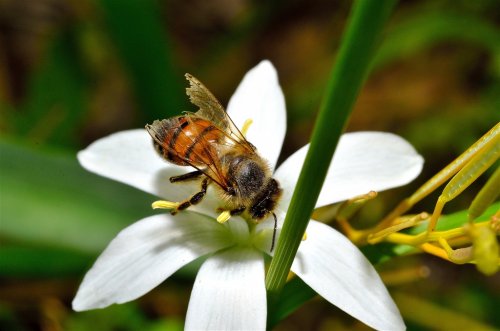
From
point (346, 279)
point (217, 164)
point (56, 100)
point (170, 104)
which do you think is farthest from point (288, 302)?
point (56, 100)

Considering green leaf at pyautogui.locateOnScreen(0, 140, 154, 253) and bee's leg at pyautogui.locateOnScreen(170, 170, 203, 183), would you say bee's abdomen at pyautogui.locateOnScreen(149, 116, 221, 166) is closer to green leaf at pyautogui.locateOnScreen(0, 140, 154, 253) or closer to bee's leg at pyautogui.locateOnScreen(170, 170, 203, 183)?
bee's leg at pyautogui.locateOnScreen(170, 170, 203, 183)

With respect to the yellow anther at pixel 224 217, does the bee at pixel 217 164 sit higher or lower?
higher

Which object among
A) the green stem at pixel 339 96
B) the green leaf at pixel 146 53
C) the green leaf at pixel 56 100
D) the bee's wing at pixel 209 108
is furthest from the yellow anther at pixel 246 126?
the green leaf at pixel 56 100

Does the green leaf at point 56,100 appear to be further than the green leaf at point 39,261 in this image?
Yes

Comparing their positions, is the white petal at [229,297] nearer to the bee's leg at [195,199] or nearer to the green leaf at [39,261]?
the bee's leg at [195,199]

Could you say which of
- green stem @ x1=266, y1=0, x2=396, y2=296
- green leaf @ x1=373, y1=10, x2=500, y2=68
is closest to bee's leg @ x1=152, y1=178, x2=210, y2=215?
green stem @ x1=266, y1=0, x2=396, y2=296

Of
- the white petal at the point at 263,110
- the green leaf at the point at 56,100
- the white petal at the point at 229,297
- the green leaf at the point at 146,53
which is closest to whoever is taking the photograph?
the white petal at the point at 229,297

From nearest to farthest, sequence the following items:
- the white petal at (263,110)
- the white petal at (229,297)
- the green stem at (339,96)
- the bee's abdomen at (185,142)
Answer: the green stem at (339,96) → the white petal at (229,297) → the bee's abdomen at (185,142) → the white petal at (263,110)
